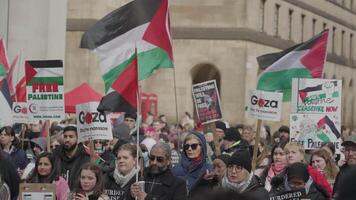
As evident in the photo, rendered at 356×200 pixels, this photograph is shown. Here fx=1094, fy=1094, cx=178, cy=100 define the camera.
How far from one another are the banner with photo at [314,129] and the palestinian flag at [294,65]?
0.53 meters

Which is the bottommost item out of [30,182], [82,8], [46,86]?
[30,182]

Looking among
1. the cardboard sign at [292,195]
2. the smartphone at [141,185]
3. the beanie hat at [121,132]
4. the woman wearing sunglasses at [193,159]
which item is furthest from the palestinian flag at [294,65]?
the cardboard sign at [292,195]

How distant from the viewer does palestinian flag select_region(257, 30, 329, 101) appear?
49.2ft

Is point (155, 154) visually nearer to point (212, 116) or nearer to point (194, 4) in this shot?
point (212, 116)

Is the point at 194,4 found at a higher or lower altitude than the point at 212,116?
higher

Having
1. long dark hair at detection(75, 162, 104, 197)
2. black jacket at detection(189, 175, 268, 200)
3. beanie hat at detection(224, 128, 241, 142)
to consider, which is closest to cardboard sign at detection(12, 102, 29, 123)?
beanie hat at detection(224, 128, 241, 142)

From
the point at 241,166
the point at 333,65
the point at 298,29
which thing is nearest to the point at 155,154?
the point at 241,166

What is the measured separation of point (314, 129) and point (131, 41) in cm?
409

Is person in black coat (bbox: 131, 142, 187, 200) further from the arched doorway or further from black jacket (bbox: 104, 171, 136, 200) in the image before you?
the arched doorway

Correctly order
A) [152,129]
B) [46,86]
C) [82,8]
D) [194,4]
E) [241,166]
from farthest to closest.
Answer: [194,4], [82,8], [152,129], [46,86], [241,166]

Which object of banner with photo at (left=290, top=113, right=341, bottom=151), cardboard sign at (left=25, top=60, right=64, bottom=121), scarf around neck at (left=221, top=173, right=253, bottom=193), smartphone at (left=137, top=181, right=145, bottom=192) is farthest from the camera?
→ banner with photo at (left=290, top=113, right=341, bottom=151)

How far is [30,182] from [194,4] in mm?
37088

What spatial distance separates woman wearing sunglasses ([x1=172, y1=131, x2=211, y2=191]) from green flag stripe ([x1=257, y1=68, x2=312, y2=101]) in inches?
187

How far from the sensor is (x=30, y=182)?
9.88m
